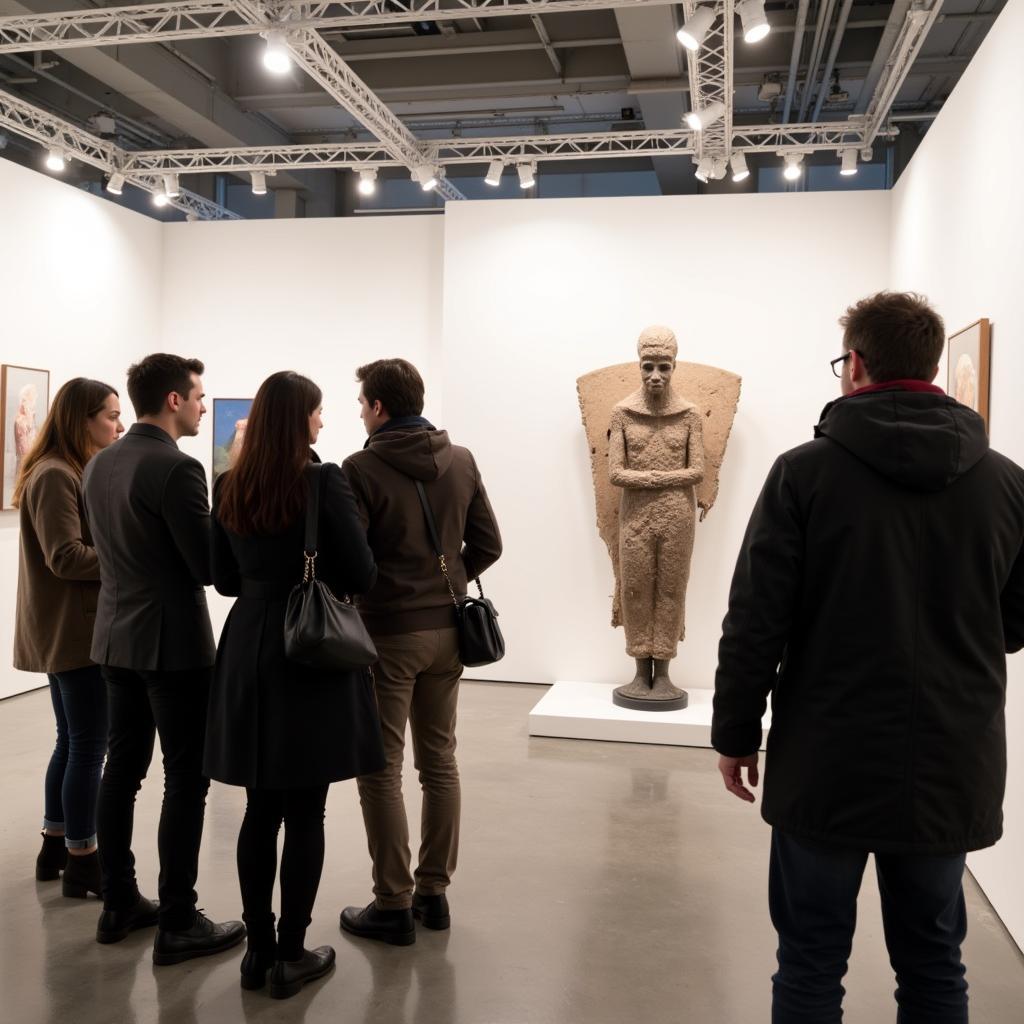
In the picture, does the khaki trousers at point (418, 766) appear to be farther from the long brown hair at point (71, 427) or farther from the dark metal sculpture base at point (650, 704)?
the dark metal sculpture base at point (650, 704)

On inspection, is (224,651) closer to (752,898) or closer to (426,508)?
(426,508)

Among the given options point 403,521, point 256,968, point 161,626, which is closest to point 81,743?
point 161,626

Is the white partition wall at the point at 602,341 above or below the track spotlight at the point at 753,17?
below

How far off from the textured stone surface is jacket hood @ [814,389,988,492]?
4.57 metres

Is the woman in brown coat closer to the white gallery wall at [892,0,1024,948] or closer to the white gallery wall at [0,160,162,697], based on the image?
the white gallery wall at [892,0,1024,948]

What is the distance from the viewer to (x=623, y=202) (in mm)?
7008

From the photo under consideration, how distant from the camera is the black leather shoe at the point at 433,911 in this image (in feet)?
10.8

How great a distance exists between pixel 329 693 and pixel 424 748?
622 millimetres

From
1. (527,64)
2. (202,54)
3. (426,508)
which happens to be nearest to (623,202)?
(527,64)

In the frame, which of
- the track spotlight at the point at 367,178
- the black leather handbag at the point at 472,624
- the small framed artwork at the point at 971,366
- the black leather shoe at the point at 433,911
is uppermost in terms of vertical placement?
the track spotlight at the point at 367,178

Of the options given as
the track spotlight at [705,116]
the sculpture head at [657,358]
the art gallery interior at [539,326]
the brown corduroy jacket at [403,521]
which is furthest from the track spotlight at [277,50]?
the brown corduroy jacket at [403,521]

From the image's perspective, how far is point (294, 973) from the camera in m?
2.85

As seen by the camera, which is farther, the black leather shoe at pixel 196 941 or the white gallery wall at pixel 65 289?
the white gallery wall at pixel 65 289

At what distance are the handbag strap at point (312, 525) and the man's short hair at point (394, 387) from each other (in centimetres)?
53
